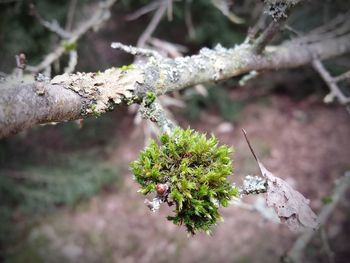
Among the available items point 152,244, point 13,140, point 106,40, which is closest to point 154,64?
point 152,244

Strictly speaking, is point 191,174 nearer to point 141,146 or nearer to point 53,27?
point 53,27

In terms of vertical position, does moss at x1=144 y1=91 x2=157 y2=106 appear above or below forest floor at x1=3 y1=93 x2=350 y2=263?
below

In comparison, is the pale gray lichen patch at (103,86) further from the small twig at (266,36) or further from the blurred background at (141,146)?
the blurred background at (141,146)

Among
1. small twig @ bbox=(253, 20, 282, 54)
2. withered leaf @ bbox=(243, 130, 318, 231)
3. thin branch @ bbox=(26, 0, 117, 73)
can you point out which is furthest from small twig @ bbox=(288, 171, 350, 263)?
thin branch @ bbox=(26, 0, 117, 73)

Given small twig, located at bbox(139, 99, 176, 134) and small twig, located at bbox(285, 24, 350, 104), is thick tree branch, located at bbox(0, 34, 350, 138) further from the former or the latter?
small twig, located at bbox(285, 24, 350, 104)

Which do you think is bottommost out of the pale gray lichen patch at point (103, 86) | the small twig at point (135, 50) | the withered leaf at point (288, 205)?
the withered leaf at point (288, 205)

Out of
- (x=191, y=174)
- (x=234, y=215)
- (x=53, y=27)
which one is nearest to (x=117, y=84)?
(x=191, y=174)

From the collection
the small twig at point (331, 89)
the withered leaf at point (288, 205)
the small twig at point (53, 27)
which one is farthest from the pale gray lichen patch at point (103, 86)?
the small twig at point (331, 89)

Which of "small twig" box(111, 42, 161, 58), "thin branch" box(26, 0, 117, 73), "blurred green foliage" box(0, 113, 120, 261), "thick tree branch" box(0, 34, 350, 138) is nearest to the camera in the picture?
"thick tree branch" box(0, 34, 350, 138)
